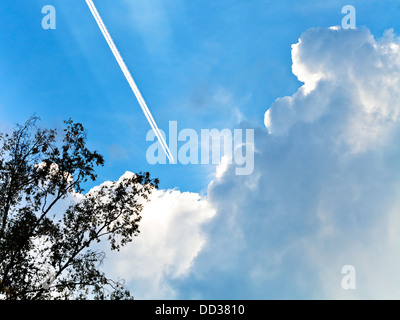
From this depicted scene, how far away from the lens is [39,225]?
2041cm

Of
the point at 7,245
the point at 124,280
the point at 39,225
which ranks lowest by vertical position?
the point at 124,280

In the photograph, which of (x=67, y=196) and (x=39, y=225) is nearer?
(x=39, y=225)

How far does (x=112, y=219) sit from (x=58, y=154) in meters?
6.18
